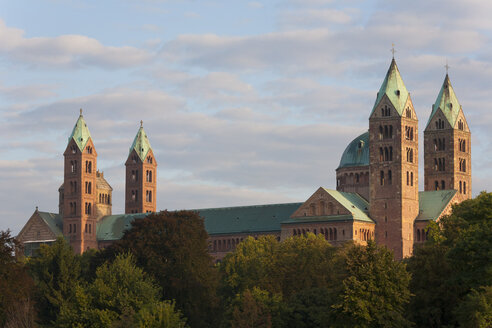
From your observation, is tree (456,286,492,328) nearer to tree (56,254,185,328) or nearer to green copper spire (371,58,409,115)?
tree (56,254,185,328)

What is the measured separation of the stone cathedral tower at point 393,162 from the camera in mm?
176875

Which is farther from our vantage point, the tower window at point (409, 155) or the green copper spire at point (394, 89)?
the tower window at point (409, 155)

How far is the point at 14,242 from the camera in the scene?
371 ft

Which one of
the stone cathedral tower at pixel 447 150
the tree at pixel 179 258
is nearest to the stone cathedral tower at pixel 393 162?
the stone cathedral tower at pixel 447 150

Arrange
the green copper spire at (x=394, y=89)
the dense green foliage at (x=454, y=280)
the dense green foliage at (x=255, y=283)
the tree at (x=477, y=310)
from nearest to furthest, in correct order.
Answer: the tree at (x=477, y=310), the dense green foliage at (x=255, y=283), the dense green foliage at (x=454, y=280), the green copper spire at (x=394, y=89)

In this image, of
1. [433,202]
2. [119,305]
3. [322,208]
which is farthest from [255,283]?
[433,202]

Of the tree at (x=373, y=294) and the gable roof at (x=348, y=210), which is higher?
the gable roof at (x=348, y=210)

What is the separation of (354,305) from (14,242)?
3774 centimetres

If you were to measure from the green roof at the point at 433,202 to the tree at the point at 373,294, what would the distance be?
8872 cm

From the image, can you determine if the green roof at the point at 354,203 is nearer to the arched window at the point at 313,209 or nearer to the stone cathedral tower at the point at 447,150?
the arched window at the point at 313,209

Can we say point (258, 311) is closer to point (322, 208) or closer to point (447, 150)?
point (322, 208)

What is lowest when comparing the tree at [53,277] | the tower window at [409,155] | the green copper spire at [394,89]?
the tree at [53,277]

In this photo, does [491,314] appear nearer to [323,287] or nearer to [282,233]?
[323,287]

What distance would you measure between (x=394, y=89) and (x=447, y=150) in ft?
72.5
